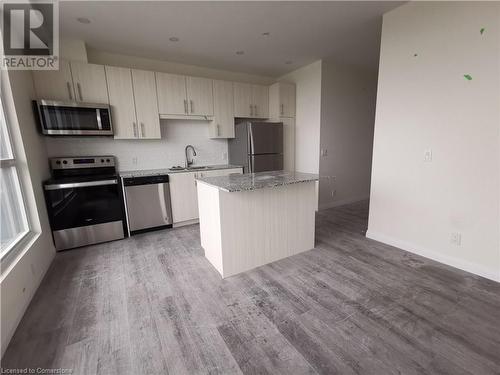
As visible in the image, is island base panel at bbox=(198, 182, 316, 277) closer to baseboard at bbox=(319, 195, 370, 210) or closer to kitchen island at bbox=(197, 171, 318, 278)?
kitchen island at bbox=(197, 171, 318, 278)

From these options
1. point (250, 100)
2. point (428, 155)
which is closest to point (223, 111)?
point (250, 100)

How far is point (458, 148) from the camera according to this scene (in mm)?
2176

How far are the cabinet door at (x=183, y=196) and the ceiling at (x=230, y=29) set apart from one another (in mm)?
1900

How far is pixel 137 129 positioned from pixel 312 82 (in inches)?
124

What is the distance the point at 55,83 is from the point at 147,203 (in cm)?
191

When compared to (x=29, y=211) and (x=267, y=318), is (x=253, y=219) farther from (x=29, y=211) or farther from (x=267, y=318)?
(x=29, y=211)

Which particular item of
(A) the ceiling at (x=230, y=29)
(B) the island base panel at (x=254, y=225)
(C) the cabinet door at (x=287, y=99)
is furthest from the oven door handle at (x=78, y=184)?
(C) the cabinet door at (x=287, y=99)

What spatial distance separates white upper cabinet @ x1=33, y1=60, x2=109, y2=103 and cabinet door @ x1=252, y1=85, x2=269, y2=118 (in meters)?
2.48

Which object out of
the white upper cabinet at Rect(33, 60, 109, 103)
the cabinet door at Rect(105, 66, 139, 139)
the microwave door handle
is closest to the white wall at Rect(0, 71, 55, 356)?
the white upper cabinet at Rect(33, 60, 109, 103)

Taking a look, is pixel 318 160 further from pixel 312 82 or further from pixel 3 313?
pixel 3 313

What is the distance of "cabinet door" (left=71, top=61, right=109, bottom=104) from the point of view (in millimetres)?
2978

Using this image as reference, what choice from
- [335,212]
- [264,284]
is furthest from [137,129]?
[335,212]

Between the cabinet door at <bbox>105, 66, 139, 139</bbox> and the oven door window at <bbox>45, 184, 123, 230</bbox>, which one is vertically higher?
the cabinet door at <bbox>105, 66, 139, 139</bbox>
